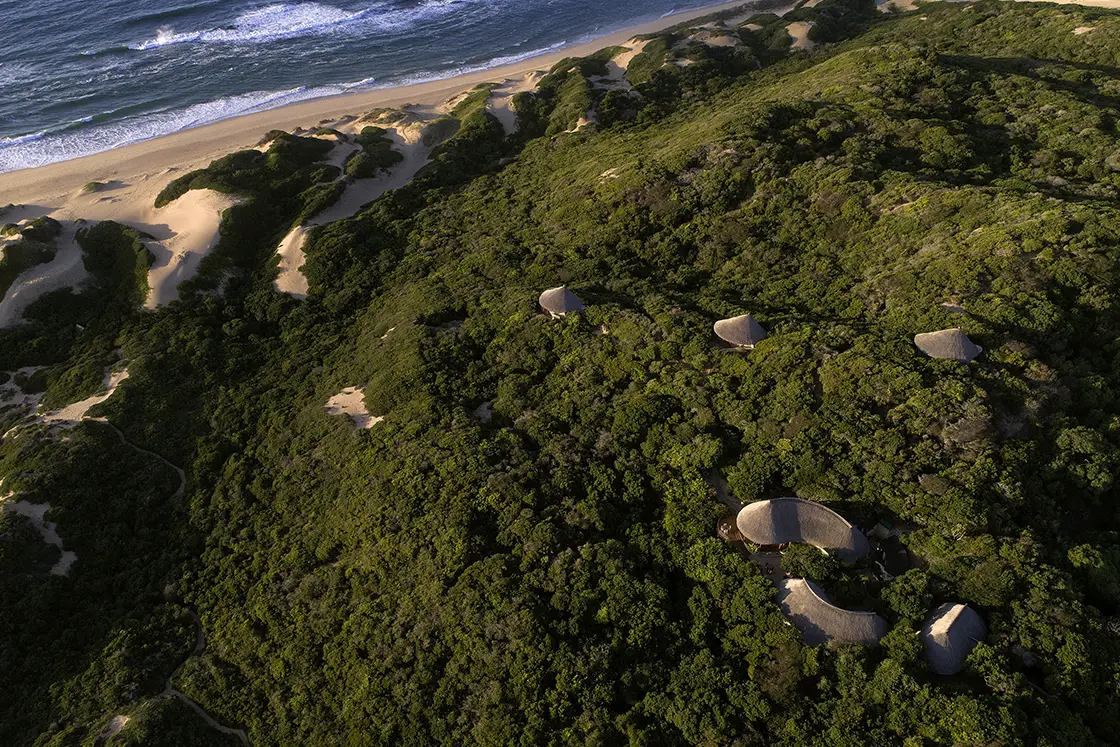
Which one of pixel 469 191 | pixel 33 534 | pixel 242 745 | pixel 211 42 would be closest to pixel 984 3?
pixel 469 191

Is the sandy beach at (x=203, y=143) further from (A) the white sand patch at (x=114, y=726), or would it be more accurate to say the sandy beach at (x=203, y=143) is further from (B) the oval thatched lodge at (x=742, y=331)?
(B) the oval thatched lodge at (x=742, y=331)

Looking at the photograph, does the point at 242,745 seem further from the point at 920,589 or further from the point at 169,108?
the point at 169,108

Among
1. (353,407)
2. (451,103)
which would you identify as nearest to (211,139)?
(451,103)

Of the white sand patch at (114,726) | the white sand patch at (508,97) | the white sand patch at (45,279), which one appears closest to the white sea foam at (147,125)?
the white sand patch at (508,97)

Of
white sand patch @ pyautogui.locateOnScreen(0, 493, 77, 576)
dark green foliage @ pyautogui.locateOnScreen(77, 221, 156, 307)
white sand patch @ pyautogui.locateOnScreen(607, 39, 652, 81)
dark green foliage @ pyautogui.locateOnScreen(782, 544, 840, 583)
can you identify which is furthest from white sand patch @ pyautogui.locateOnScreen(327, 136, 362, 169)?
dark green foliage @ pyautogui.locateOnScreen(782, 544, 840, 583)

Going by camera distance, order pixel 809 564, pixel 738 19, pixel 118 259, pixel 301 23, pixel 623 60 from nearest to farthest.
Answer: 1. pixel 809 564
2. pixel 118 259
3. pixel 623 60
4. pixel 738 19
5. pixel 301 23

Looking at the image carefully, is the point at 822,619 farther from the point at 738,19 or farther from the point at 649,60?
the point at 738,19
